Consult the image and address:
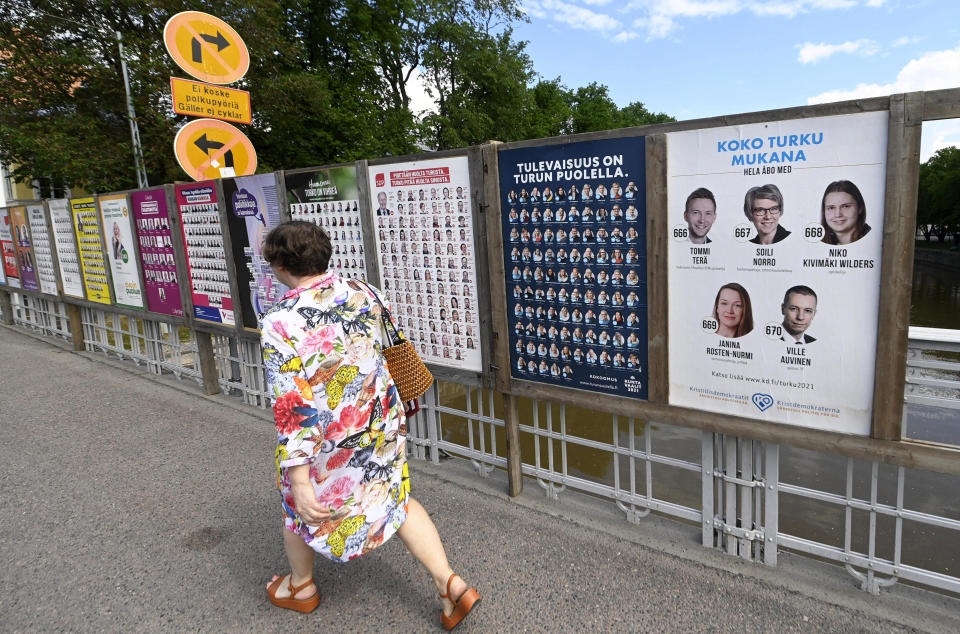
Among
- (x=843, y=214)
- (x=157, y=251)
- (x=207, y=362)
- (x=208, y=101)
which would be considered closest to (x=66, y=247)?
(x=157, y=251)

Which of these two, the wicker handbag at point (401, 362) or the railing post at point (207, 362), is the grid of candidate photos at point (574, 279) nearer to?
the wicker handbag at point (401, 362)

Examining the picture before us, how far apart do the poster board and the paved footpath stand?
8.78ft

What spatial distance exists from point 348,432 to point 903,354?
2307 millimetres

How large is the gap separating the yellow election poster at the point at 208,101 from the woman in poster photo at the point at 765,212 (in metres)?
5.03

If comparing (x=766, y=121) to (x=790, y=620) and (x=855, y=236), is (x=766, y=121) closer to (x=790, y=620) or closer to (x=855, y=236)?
(x=855, y=236)

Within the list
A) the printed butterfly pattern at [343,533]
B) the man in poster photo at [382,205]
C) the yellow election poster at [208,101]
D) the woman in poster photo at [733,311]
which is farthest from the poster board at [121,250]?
the woman in poster photo at [733,311]

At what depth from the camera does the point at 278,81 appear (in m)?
15.7

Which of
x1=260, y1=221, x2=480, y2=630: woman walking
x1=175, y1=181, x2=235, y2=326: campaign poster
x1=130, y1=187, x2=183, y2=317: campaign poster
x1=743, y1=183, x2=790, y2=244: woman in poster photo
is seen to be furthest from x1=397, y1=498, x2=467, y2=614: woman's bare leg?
x1=130, y1=187, x2=183, y2=317: campaign poster

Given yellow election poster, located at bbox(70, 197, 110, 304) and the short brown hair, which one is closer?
the short brown hair

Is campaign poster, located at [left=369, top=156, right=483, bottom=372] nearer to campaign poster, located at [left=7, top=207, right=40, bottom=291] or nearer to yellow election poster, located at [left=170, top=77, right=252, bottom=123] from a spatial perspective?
yellow election poster, located at [left=170, top=77, right=252, bottom=123]

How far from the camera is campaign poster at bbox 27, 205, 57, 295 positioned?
884 centimetres

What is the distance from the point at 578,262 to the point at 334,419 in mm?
1604

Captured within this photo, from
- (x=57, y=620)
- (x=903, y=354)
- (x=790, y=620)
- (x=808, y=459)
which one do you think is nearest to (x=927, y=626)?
(x=790, y=620)

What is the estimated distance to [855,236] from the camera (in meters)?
2.51
